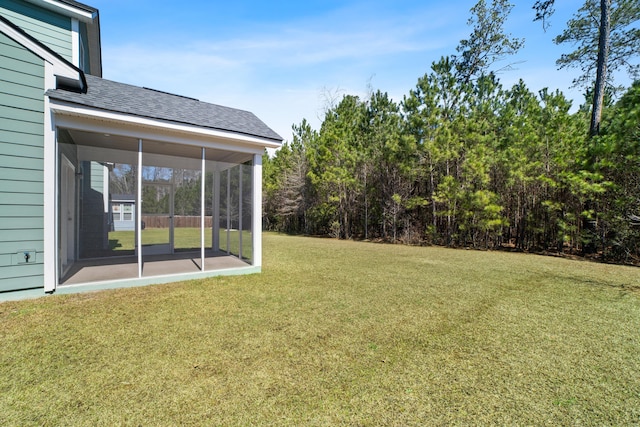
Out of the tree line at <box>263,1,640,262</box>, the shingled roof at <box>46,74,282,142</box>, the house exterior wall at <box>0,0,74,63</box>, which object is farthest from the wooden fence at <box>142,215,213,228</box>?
the tree line at <box>263,1,640,262</box>

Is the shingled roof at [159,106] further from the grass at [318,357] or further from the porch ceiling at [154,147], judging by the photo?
the grass at [318,357]

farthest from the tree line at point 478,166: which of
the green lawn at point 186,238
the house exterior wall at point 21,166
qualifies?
the house exterior wall at point 21,166

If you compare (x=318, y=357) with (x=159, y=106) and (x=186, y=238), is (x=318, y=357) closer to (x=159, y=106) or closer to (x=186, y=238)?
(x=159, y=106)

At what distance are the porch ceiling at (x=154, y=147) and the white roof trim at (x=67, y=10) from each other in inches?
110

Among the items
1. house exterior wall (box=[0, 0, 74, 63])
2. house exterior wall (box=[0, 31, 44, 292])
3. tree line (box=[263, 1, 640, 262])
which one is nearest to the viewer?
house exterior wall (box=[0, 31, 44, 292])

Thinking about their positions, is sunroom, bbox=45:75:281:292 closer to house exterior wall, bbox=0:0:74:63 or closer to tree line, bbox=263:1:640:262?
house exterior wall, bbox=0:0:74:63

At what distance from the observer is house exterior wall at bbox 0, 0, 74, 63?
5.77 m

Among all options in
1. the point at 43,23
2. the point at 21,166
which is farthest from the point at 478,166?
the point at 43,23

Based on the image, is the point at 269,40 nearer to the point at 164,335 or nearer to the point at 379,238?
the point at 164,335

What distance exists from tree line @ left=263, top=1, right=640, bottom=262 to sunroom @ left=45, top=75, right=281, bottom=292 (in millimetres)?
8582

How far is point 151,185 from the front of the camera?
7668 mm

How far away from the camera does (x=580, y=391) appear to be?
7.63 ft

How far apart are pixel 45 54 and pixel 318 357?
226 inches

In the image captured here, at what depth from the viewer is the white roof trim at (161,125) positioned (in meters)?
4.31
